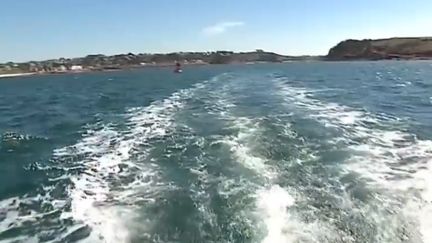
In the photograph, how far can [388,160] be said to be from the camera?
12.4 meters

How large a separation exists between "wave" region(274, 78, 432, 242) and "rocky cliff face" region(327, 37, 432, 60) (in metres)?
126

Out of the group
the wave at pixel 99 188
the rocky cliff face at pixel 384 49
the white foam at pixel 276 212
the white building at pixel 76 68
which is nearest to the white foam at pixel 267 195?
the white foam at pixel 276 212

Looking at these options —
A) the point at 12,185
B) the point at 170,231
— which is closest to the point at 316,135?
the point at 170,231

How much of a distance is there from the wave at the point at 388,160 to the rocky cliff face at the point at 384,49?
126461 millimetres

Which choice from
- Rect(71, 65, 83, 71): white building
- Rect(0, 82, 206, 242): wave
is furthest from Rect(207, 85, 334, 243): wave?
Rect(71, 65, 83, 71): white building

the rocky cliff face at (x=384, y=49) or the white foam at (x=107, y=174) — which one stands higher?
the white foam at (x=107, y=174)

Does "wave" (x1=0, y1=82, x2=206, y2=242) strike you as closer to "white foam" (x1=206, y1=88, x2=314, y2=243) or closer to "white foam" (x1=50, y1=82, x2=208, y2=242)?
"white foam" (x1=50, y1=82, x2=208, y2=242)

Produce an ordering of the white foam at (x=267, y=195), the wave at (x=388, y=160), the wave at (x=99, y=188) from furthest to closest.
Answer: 1. the wave at (x=388, y=160)
2. the wave at (x=99, y=188)
3. the white foam at (x=267, y=195)

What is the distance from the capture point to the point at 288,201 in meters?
9.77

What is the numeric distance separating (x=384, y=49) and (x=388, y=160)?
158 meters

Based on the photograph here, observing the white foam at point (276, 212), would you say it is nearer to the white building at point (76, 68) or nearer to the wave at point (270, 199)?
the wave at point (270, 199)

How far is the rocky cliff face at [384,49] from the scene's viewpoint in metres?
141

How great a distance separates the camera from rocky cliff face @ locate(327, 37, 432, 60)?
463ft

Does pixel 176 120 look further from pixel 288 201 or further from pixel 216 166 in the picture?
pixel 288 201
